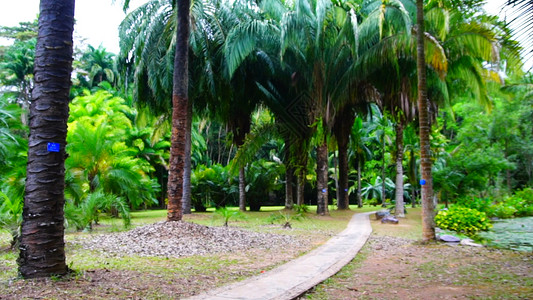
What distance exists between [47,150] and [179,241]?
470 centimetres

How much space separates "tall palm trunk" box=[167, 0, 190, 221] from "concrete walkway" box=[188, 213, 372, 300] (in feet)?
13.7

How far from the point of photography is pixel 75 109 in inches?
1036

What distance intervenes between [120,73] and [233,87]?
6.21 meters

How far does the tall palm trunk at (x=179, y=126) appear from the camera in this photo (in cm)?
1102

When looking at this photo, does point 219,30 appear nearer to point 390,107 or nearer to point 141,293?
point 390,107

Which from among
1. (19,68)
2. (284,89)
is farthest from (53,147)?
(19,68)

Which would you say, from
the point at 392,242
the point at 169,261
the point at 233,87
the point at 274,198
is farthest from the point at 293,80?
the point at 274,198

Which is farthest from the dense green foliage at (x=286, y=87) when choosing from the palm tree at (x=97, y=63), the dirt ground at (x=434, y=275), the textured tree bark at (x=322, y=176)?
the palm tree at (x=97, y=63)

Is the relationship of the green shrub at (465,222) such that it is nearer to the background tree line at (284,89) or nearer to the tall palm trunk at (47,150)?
the background tree line at (284,89)

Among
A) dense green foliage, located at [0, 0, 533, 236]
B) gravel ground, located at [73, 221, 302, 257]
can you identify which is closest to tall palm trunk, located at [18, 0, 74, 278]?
gravel ground, located at [73, 221, 302, 257]

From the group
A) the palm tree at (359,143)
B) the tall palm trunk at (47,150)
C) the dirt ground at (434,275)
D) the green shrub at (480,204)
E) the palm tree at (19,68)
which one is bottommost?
the dirt ground at (434,275)

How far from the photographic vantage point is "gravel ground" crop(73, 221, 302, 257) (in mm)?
8711

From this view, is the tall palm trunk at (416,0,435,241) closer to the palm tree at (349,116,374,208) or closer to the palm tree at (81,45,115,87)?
the palm tree at (349,116,374,208)

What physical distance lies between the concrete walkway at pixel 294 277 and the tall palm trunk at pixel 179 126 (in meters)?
4.17
